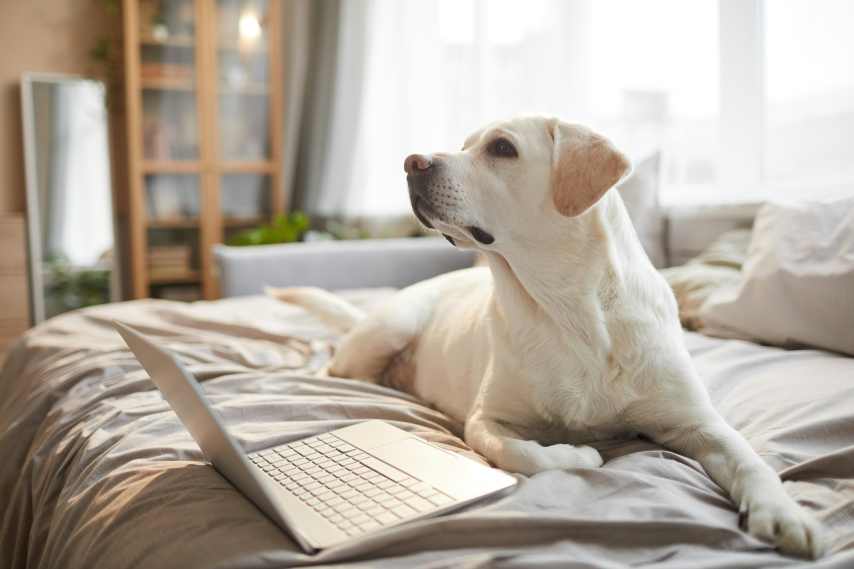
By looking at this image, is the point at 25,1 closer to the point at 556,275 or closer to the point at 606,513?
the point at 556,275

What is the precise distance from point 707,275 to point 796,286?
37 centimetres

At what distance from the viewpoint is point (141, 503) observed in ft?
3.02

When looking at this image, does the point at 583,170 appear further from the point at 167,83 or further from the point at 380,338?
the point at 167,83

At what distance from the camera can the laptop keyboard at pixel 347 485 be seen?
2.70ft

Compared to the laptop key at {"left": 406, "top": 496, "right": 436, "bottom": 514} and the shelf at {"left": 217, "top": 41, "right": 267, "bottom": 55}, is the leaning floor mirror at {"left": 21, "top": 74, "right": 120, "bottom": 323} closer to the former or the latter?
the shelf at {"left": 217, "top": 41, "right": 267, "bottom": 55}

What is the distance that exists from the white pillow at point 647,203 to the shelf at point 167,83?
3.18m

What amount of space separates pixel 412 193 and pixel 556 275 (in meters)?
0.29

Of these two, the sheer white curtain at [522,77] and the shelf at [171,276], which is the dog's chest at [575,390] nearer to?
the sheer white curtain at [522,77]

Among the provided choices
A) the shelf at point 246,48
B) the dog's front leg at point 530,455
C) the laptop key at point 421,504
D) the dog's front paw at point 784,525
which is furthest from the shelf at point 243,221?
the dog's front paw at point 784,525

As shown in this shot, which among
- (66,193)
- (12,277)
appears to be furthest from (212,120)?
(12,277)

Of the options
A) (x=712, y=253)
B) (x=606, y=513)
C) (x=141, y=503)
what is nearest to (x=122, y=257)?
(x=712, y=253)

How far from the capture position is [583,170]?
1161 mm

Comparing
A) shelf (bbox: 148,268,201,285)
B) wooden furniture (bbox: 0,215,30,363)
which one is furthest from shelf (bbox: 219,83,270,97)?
wooden furniture (bbox: 0,215,30,363)

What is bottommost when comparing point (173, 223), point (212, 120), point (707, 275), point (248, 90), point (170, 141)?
point (707, 275)
